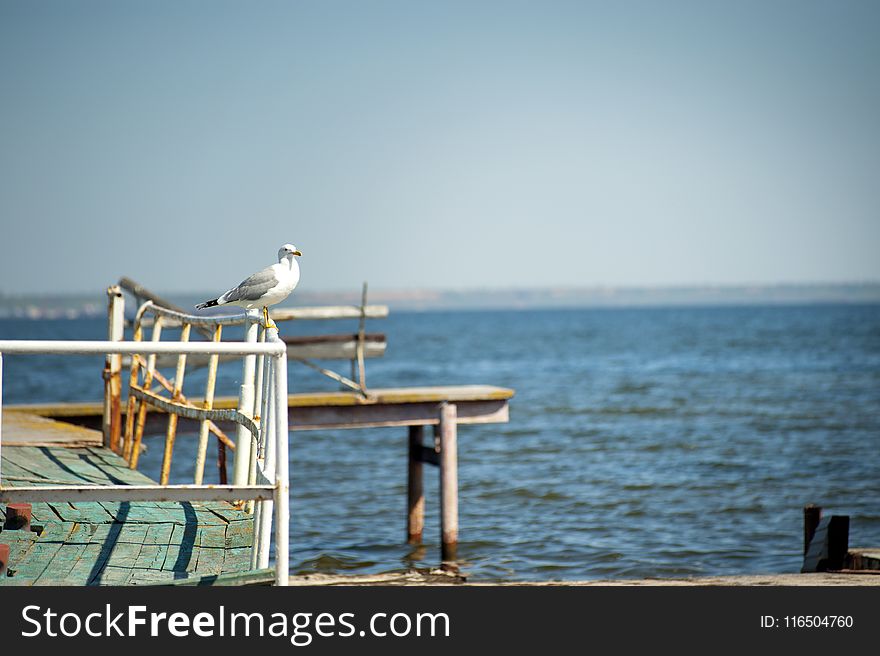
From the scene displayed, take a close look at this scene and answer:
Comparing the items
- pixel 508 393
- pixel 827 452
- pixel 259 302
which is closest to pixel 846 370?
pixel 827 452

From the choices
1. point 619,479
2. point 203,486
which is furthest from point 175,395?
point 619,479

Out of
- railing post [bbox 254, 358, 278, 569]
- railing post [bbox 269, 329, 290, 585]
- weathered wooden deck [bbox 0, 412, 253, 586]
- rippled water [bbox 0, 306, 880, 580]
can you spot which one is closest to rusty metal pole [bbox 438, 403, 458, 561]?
rippled water [bbox 0, 306, 880, 580]

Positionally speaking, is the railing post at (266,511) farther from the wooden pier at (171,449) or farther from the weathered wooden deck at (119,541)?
the weathered wooden deck at (119,541)

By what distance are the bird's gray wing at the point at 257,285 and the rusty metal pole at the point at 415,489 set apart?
6961 mm

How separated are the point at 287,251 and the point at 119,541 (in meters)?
1.98

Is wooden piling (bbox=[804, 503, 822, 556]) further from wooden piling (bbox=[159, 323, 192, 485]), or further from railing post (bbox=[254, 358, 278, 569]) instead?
railing post (bbox=[254, 358, 278, 569])

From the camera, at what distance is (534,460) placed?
19.6 metres

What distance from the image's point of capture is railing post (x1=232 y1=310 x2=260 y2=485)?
593 cm

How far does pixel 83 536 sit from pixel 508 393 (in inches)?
282

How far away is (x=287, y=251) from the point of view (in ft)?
20.4

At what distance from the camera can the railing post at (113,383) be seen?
352 inches

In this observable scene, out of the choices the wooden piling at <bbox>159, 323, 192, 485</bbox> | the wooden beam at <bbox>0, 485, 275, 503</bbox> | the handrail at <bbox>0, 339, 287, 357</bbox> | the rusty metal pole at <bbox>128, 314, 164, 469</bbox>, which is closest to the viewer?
the handrail at <bbox>0, 339, 287, 357</bbox>

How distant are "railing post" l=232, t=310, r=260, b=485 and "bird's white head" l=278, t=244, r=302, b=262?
425mm

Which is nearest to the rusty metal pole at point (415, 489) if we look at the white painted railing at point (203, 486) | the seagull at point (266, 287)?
the seagull at point (266, 287)
